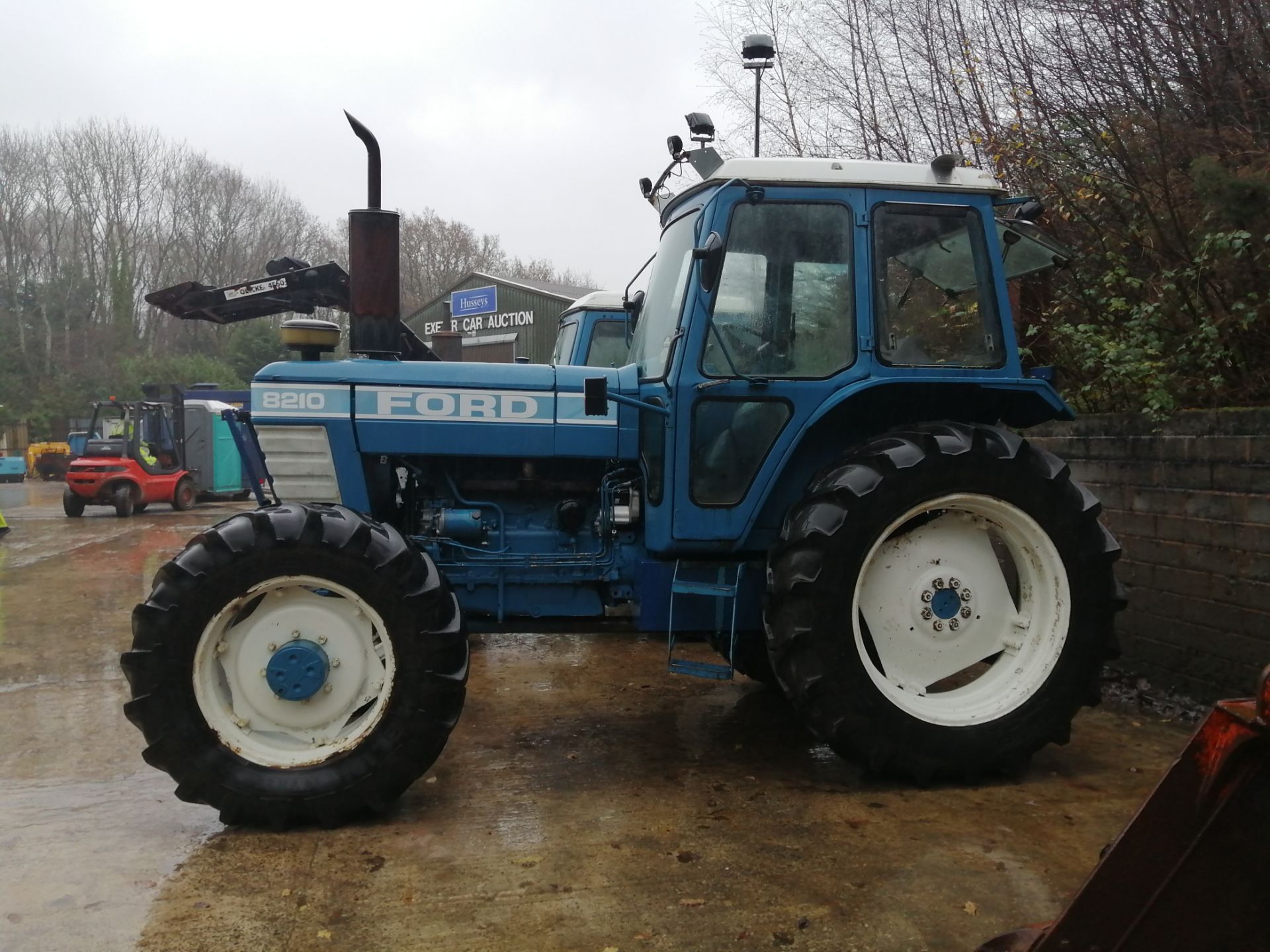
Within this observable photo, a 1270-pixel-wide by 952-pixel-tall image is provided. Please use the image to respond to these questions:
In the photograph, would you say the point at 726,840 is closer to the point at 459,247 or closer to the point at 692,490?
the point at 692,490

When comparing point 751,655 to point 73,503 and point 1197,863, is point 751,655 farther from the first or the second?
point 73,503

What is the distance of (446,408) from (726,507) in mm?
1189

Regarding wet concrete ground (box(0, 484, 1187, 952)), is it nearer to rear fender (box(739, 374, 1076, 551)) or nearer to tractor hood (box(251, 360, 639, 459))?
rear fender (box(739, 374, 1076, 551))

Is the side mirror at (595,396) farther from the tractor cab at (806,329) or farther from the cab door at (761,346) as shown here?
the cab door at (761,346)

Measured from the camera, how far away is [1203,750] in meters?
1.88

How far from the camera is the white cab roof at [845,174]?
3979mm

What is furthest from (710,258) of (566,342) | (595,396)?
(566,342)

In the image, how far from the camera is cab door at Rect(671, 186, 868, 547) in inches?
156

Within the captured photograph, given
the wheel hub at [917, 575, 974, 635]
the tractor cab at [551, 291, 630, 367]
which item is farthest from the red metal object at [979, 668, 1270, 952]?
the tractor cab at [551, 291, 630, 367]

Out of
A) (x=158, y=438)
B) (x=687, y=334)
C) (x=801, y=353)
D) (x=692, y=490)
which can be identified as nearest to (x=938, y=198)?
(x=801, y=353)

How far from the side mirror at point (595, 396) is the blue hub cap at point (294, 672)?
1.41 meters

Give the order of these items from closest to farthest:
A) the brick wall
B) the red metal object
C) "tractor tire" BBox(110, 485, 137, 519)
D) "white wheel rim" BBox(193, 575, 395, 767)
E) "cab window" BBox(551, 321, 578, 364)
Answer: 1. the red metal object
2. "white wheel rim" BBox(193, 575, 395, 767)
3. the brick wall
4. "cab window" BBox(551, 321, 578, 364)
5. "tractor tire" BBox(110, 485, 137, 519)

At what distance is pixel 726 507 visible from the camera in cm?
402

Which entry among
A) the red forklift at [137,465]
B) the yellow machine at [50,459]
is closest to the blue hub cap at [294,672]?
the red forklift at [137,465]
